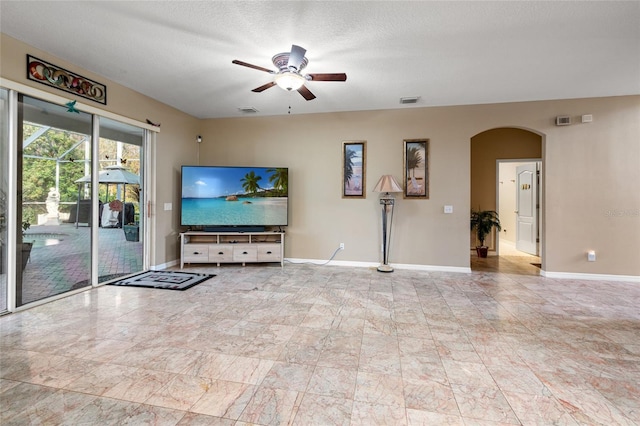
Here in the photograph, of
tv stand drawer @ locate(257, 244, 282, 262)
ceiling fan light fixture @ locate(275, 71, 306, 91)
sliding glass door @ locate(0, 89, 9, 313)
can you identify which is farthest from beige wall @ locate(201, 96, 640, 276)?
sliding glass door @ locate(0, 89, 9, 313)

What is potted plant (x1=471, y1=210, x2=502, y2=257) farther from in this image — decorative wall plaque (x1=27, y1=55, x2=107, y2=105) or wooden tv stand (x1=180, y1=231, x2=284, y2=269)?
decorative wall plaque (x1=27, y1=55, x2=107, y2=105)

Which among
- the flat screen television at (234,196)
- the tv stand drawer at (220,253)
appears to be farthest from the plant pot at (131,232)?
the tv stand drawer at (220,253)

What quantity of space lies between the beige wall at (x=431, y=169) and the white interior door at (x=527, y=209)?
2.15 metres

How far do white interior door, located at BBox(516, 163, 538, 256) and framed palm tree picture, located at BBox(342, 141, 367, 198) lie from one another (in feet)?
A: 14.1

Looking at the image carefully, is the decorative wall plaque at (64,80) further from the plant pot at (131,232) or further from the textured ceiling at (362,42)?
the plant pot at (131,232)

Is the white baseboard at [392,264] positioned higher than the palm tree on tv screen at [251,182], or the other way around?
the palm tree on tv screen at [251,182]

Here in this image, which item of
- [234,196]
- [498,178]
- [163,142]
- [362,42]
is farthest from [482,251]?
[163,142]

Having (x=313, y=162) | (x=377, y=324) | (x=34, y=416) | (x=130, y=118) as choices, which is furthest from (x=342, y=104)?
(x=34, y=416)

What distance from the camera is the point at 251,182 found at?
16.4 ft

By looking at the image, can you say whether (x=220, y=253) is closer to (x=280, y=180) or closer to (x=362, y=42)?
(x=280, y=180)

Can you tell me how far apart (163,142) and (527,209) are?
7.83 meters

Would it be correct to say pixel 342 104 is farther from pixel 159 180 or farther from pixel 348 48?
pixel 159 180

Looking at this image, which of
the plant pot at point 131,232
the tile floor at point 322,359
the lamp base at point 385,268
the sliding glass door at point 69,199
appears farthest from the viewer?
the lamp base at point 385,268

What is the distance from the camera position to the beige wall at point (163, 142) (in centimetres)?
381
